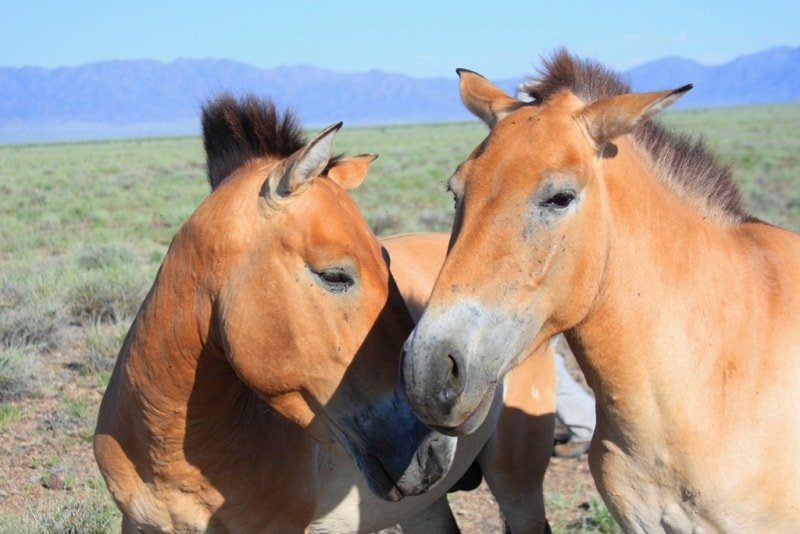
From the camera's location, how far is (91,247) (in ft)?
43.0

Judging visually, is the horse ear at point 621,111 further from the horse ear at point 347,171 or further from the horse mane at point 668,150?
the horse ear at point 347,171

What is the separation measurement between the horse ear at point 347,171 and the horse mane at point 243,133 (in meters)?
0.15

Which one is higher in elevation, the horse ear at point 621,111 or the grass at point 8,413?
the horse ear at point 621,111

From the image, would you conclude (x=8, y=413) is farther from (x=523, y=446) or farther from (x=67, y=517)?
(x=523, y=446)

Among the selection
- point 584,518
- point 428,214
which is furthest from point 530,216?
point 428,214

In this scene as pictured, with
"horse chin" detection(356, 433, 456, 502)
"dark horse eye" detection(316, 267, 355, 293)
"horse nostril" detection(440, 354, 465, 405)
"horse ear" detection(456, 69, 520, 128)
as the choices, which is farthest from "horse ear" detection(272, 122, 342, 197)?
"horse chin" detection(356, 433, 456, 502)

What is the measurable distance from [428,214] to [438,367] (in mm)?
15067

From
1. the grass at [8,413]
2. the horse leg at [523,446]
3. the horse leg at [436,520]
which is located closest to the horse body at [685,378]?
the horse leg at [523,446]

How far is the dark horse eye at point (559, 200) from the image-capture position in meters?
2.66

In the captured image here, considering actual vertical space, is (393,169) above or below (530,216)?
below

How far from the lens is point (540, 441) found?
4.21 metres

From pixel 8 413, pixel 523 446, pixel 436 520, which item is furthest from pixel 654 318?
pixel 8 413

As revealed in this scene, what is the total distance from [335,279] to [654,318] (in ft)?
3.60

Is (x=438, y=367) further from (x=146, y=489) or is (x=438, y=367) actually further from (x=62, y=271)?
(x=62, y=271)
